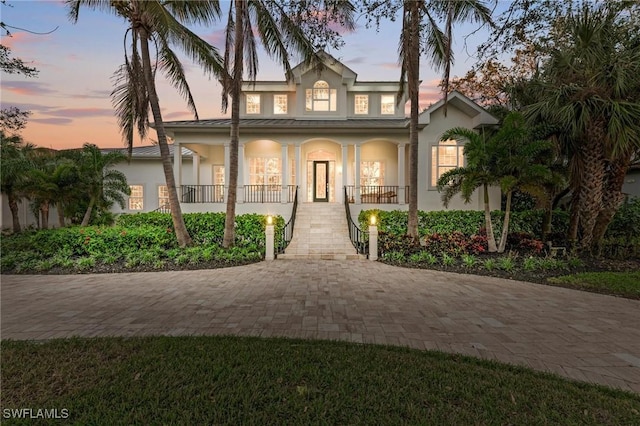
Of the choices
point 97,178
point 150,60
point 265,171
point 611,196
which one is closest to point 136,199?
point 97,178

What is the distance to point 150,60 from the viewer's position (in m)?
9.85

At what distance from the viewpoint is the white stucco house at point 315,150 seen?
1416 centimetres

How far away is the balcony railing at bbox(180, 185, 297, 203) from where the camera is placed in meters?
15.0

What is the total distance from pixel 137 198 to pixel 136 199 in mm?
84

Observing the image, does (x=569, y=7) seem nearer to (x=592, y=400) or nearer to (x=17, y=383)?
(x=592, y=400)

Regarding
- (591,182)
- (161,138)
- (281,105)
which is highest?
(281,105)

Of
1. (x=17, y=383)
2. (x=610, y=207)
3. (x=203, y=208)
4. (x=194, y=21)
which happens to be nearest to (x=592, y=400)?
(x=17, y=383)

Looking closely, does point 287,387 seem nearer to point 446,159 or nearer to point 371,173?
point 446,159

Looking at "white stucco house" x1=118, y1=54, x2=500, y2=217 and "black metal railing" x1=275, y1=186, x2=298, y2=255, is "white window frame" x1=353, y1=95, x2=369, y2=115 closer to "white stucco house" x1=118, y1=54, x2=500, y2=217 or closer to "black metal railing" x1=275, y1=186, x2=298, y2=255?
"white stucco house" x1=118, y1=54, x2=500, y2=217

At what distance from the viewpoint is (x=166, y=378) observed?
2.89 meters

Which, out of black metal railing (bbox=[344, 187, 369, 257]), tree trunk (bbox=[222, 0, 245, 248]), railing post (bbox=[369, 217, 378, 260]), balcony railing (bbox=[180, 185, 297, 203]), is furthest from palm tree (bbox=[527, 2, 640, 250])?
balcony railing (bbox=[180, 185, 297, 203])

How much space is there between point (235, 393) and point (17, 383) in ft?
7.03

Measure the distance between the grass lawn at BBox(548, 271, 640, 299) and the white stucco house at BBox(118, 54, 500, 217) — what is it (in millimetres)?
6927

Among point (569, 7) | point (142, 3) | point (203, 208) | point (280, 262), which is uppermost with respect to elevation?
point (142, 3)
